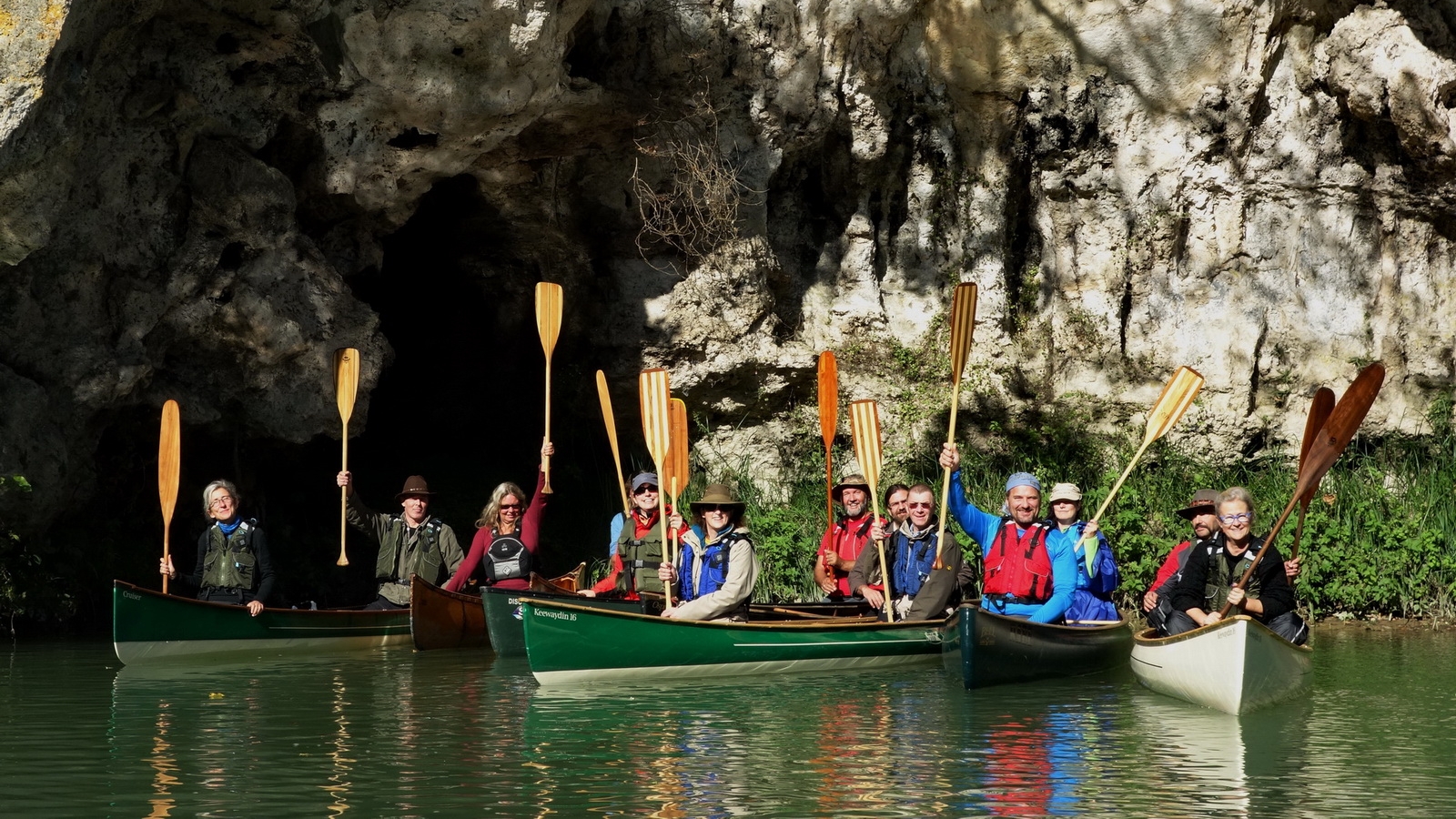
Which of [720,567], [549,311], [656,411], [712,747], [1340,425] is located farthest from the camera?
[549,311]

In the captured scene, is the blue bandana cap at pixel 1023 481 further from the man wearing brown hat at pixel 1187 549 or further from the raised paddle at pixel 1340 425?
the raised paddle at pixel 1340 425

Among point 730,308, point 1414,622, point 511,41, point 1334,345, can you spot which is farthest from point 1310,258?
point 511,41

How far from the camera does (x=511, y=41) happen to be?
11.2 meters

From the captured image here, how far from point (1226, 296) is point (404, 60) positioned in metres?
7.43

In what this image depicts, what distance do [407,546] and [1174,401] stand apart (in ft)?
18.8

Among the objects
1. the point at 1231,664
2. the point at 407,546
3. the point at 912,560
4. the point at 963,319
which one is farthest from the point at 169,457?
the point at 1231,664

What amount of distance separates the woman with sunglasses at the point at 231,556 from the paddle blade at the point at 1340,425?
683 cm

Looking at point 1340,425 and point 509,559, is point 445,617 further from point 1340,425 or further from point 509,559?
point 1340,425

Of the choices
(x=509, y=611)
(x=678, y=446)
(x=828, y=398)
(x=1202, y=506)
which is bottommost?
(x=509, y=611)

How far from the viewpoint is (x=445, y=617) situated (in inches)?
440

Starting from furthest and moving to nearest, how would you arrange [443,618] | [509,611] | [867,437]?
[867,437]
[443,618]
[509,611]

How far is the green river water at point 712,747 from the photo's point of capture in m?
5.61

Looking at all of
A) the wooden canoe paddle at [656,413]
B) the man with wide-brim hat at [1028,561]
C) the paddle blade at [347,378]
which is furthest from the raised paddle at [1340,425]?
the paddle blade at [347,378]

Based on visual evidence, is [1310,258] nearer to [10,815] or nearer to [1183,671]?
[1183,671]
